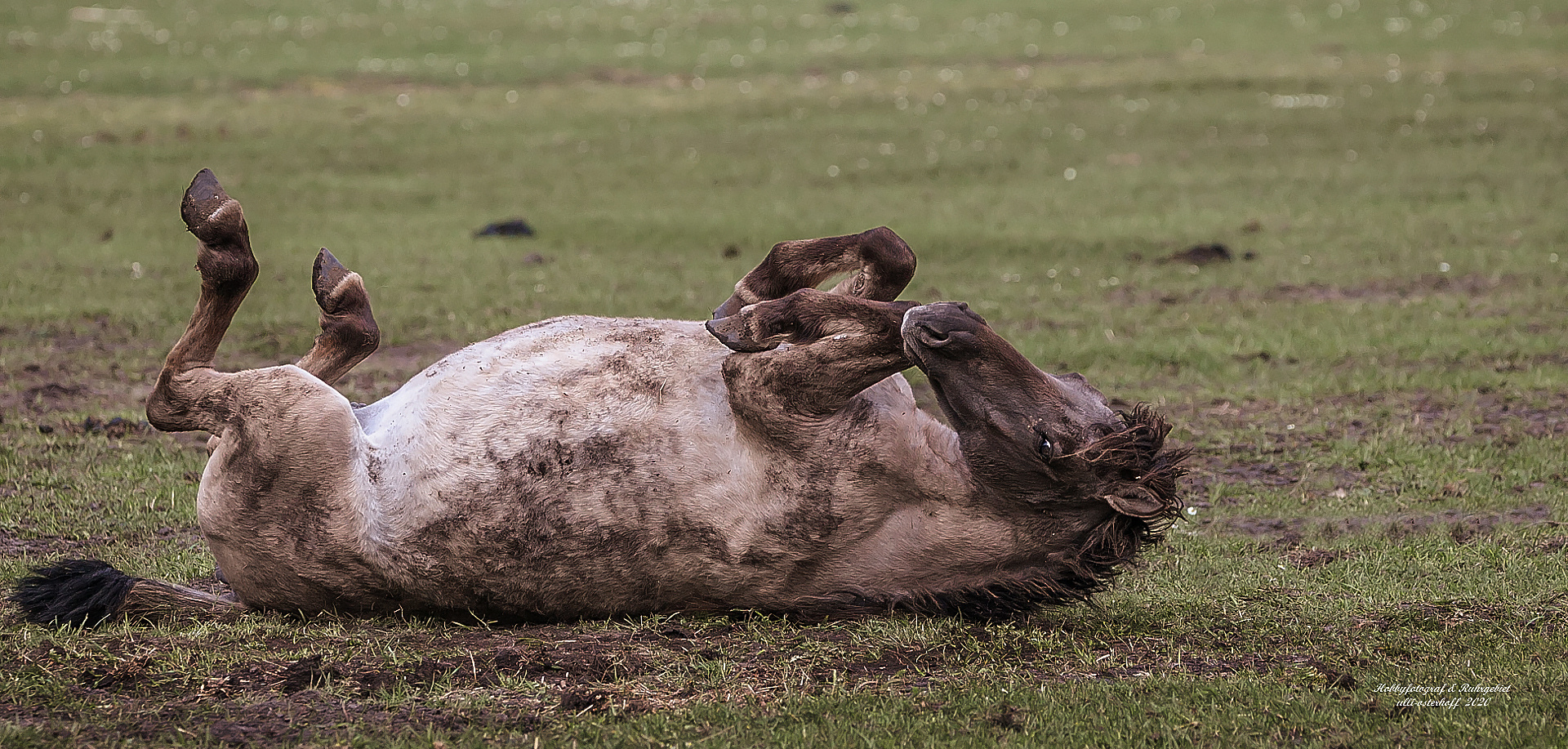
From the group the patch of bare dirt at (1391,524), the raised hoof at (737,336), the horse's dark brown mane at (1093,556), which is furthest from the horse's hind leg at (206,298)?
the patch of bare dirt at (1391,524)

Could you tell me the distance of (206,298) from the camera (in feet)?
18.5

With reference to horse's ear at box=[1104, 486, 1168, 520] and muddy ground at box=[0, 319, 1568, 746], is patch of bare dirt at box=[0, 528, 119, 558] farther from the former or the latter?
horse's ear at box=[1104, 486, 1168, 520]

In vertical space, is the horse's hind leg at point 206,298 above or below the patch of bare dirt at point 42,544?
above

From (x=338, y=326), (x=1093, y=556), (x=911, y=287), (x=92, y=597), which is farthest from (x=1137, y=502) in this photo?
(x=911, y=287)

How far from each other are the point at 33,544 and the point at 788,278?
340 cm

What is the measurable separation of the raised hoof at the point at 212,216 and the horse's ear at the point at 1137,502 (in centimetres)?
344

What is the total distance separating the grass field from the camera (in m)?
4.41

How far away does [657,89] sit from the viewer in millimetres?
23609

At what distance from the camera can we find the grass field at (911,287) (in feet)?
14.5

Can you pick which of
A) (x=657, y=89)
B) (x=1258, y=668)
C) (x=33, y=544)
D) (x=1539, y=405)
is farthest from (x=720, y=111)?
(x=1258, y=668)

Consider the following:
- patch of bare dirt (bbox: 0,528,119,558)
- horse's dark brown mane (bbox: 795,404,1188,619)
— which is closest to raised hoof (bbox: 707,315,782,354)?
horse's dark brown mane (bbox: 795,404,1188,619)

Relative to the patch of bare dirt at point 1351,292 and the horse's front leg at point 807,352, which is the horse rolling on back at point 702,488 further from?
the patch of bare dirt at point 1351,292

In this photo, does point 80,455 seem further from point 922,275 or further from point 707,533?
point 922,275

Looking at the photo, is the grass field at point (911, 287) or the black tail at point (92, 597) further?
the black tail at point (92, 597)
